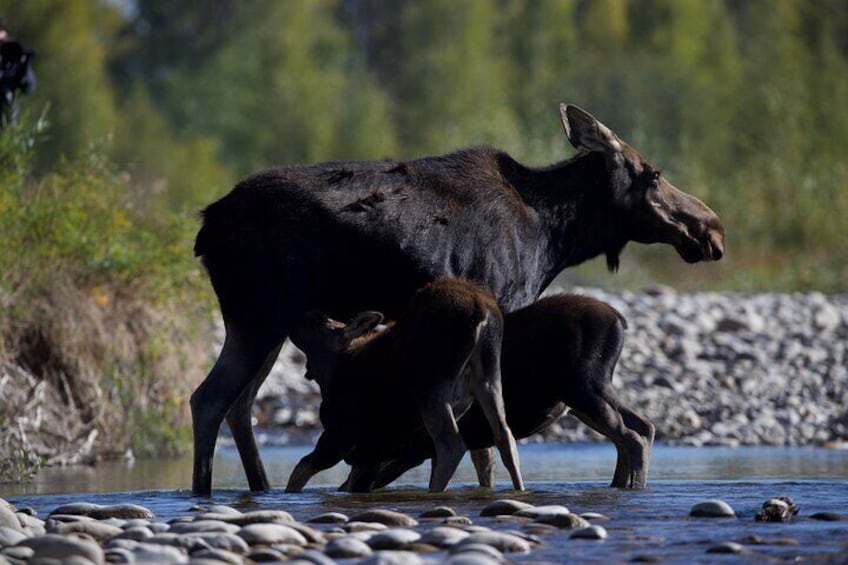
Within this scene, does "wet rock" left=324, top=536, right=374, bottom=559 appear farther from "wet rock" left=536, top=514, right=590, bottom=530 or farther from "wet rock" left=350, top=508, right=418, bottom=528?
Answer: "wet rock" left=536, top=514, right=590, bottom=530

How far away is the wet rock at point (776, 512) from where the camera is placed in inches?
306

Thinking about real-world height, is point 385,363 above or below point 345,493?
above

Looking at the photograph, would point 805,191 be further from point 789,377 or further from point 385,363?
point 385,363

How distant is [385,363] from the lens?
9.80 metres

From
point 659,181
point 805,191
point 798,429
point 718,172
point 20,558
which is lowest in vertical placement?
point 20,558

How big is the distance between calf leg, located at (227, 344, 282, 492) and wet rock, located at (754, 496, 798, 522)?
136 inches

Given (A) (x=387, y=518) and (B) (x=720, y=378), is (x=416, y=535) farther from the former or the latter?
(B) (x=720, y=378)

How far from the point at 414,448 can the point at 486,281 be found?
1.05 metres

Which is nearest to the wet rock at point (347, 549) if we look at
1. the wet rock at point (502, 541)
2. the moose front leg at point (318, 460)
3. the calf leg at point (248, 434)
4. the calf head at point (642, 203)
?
the wet rock at point (502, 541)

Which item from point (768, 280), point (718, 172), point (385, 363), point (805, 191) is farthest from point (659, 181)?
point (718, 172)

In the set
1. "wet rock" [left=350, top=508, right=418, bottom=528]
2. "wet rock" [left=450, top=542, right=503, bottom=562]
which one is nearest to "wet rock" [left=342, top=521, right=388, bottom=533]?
"wet rock" [left=350, top=508, right=418, bottom=528]

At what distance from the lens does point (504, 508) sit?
8.10 meters

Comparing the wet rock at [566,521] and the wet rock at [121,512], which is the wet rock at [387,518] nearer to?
the wet rock at [566,521]

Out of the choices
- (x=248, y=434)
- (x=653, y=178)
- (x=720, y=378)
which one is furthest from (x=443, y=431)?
(x=720, y=378)
